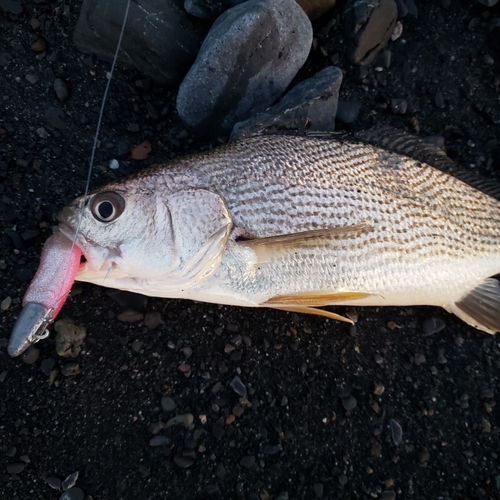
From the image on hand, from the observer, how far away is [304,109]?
2.51m

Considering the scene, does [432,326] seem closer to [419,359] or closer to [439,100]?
[419,359]

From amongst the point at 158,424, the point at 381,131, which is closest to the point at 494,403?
the point at 381,131

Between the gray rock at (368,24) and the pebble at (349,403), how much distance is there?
216 centimetres

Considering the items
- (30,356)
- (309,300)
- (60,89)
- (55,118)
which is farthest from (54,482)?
(60,89)

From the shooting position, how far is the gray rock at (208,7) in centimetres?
260

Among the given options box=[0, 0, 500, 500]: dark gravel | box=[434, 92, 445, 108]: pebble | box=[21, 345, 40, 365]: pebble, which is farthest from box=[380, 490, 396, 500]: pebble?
box=[434, 92, 445, 108]: pebble

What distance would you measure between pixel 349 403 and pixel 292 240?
1.00 meters

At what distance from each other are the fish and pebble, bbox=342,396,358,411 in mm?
546

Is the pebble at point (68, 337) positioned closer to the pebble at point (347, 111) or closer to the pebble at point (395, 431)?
the pebble at point (395, 431)

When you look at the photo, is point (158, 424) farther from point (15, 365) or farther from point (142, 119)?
point (142, 119)

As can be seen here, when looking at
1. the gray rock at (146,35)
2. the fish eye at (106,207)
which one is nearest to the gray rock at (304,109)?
the gray rock at (146,35)

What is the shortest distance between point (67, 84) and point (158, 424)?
2.11 meters

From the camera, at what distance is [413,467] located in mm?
2314

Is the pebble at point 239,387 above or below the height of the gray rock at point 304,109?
below
